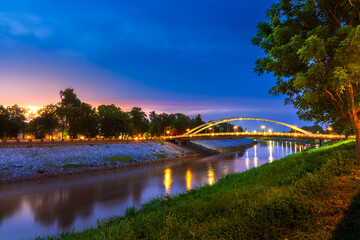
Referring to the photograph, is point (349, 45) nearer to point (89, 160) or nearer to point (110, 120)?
point (89, 160)

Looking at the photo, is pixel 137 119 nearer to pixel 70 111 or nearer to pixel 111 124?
pixel 111 124

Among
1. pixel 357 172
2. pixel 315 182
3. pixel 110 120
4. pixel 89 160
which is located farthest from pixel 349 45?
pixel 110 120

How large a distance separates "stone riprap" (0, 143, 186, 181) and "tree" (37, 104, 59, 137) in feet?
60.1

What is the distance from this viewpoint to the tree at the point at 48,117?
179ft

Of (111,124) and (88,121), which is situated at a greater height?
(88,121)

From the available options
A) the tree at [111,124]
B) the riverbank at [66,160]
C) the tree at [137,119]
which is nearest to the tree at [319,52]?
the riverbank at [66,160]

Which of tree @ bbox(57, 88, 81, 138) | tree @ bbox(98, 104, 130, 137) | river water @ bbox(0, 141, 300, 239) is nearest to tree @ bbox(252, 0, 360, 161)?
river water @ bbox(0, 141, 300, 239)

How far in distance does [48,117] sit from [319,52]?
59822 mm

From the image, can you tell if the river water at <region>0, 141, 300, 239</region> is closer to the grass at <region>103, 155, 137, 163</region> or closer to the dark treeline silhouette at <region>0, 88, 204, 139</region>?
the grass at <region>103, 155, 137, 163</region>

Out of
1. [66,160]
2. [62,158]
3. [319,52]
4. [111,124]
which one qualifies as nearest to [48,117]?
[111,124]

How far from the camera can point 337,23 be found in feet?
38.4

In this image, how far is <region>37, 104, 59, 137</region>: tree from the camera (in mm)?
54500

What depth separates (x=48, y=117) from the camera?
180 feet

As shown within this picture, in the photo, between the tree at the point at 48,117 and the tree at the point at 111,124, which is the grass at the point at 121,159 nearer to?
the tree at the point at 111,124
